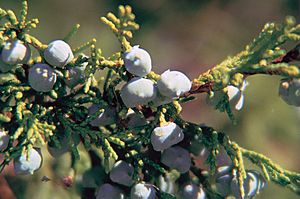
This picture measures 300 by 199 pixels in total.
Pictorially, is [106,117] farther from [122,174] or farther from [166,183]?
[166,183]

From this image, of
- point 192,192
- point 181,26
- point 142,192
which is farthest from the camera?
point 181,26

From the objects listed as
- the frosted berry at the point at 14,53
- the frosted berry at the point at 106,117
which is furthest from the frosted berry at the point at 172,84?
the frosted berry at the point at 14,53

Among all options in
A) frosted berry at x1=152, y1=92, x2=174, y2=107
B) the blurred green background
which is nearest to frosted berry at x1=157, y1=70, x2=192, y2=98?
frosted berry at x1=152, y1=92, x2=174, y2=107

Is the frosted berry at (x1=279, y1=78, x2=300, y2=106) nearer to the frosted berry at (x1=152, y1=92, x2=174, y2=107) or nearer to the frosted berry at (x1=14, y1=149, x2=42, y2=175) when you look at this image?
the frosted berry at (x1=152, y1=92, x2=174, y2=107)

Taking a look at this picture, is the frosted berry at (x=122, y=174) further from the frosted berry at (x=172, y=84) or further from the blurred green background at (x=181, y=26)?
the blurred green background at (x=181, y=26)

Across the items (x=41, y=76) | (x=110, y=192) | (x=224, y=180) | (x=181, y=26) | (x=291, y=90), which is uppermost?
(x=181, y=26)

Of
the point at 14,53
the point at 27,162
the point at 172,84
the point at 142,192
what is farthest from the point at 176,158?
the point at 14,53
